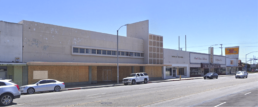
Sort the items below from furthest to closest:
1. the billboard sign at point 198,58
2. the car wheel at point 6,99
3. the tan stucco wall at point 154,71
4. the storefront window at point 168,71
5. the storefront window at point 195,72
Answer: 1. the billboard sign at point 198,58
2. the storefront window at point 195,72
3. the storefront window at point 168,71
4. the tan stucco wall at point 154,71
5. the car wheel at point 6,99

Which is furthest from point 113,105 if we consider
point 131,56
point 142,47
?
point 142,47

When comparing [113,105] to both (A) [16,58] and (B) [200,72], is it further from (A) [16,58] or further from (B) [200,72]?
(B) [200,72]

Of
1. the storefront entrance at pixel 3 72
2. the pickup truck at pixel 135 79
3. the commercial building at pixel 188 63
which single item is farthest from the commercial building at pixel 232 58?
the storefront entrance at pixel 3 72

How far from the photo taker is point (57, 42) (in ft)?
85.7

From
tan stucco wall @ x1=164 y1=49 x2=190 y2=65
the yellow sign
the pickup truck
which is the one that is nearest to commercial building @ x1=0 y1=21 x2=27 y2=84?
the pickup truck

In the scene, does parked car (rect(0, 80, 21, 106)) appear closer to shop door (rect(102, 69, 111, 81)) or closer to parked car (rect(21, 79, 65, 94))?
parked car (rect(21, 79, 65, 94))

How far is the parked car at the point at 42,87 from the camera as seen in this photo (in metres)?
18.4

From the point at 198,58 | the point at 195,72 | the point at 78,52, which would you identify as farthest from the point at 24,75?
the point at 198,58

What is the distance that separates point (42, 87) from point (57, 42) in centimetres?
824

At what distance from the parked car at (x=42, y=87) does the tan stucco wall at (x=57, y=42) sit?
5.35 metres

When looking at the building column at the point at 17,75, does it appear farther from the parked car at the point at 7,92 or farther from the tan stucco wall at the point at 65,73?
the parked car at the point at 7,92

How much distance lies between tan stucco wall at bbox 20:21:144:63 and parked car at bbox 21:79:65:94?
535cm

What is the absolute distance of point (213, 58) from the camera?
63.2 m

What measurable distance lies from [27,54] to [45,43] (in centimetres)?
249
